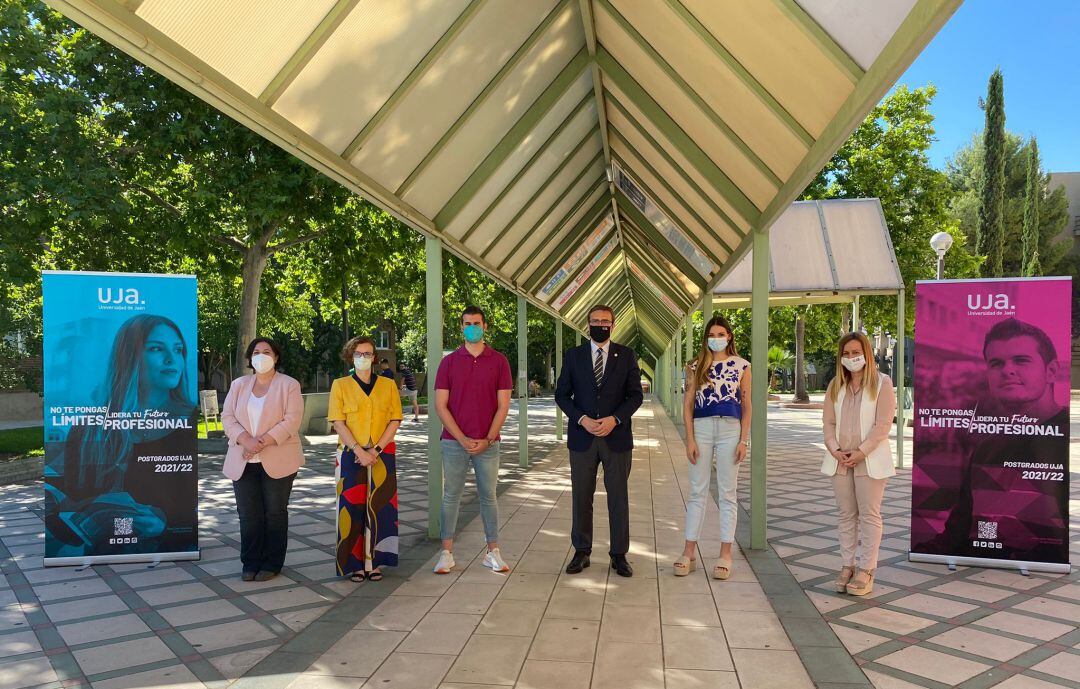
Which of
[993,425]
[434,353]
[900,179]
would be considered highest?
[900,179]

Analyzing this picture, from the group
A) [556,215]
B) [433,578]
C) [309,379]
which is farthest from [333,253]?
[309,379]

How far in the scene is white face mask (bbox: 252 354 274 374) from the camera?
17.4ft

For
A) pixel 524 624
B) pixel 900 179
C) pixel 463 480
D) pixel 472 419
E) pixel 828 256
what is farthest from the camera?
pixel 900 179

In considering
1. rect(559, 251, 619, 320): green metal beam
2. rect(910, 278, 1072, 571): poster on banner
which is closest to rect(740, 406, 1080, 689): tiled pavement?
rect(910, 278, 1072, 571): poster on banner

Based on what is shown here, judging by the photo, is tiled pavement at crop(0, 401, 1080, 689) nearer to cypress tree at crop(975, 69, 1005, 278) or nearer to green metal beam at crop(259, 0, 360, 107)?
green metal beam at crop(259, 0, 360, 107)

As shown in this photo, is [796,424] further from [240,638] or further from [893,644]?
[240,638]

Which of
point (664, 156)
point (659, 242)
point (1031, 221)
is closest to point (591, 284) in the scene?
point (659, 242)

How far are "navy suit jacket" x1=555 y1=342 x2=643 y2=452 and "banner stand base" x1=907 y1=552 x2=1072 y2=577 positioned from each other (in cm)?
240

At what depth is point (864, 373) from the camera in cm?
493

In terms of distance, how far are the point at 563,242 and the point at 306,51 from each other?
6917 millimetres

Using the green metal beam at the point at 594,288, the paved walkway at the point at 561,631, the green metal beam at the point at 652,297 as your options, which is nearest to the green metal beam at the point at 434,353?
the paved walkway at the point at 561,631

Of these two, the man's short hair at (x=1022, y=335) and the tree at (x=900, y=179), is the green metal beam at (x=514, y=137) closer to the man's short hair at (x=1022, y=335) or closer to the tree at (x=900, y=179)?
the man's short hair at (x=1022, y=335)

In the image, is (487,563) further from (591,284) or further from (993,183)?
(993,183)

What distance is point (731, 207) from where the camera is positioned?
258 inches
